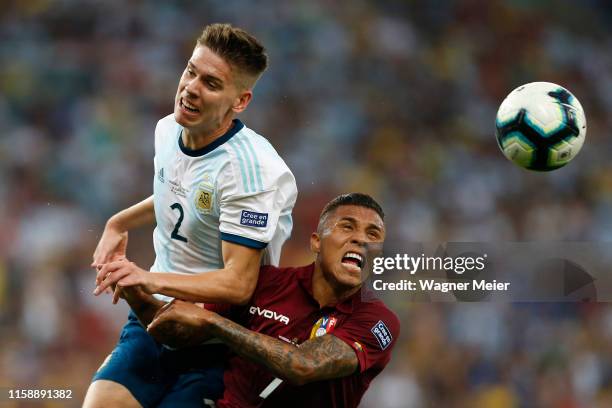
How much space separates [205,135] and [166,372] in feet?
3.26

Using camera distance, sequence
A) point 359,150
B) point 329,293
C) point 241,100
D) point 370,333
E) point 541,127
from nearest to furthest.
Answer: point 370,333 < point 329,293 < point 241,100 < point 541,127 < point 359,150

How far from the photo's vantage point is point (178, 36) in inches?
349

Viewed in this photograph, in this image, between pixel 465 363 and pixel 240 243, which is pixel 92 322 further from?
pixel 240 243

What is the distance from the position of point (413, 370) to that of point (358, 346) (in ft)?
13.5

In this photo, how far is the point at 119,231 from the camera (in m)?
4.05

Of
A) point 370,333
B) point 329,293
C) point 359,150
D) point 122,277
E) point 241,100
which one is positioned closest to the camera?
point 122,277

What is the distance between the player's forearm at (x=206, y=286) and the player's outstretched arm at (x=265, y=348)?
0.06 m

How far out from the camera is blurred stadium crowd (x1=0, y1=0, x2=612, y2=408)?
7.33 meters

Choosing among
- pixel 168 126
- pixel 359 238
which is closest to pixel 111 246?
pixel 168 126

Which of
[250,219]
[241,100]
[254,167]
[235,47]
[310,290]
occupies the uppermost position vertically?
[235,47]

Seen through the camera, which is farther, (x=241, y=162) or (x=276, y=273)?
(x=276, y=273)

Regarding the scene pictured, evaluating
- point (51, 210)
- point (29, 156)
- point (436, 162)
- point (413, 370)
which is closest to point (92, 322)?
point (51, 210)

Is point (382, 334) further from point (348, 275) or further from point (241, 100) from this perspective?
point (241, 100)

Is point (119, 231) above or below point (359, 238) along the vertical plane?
above
